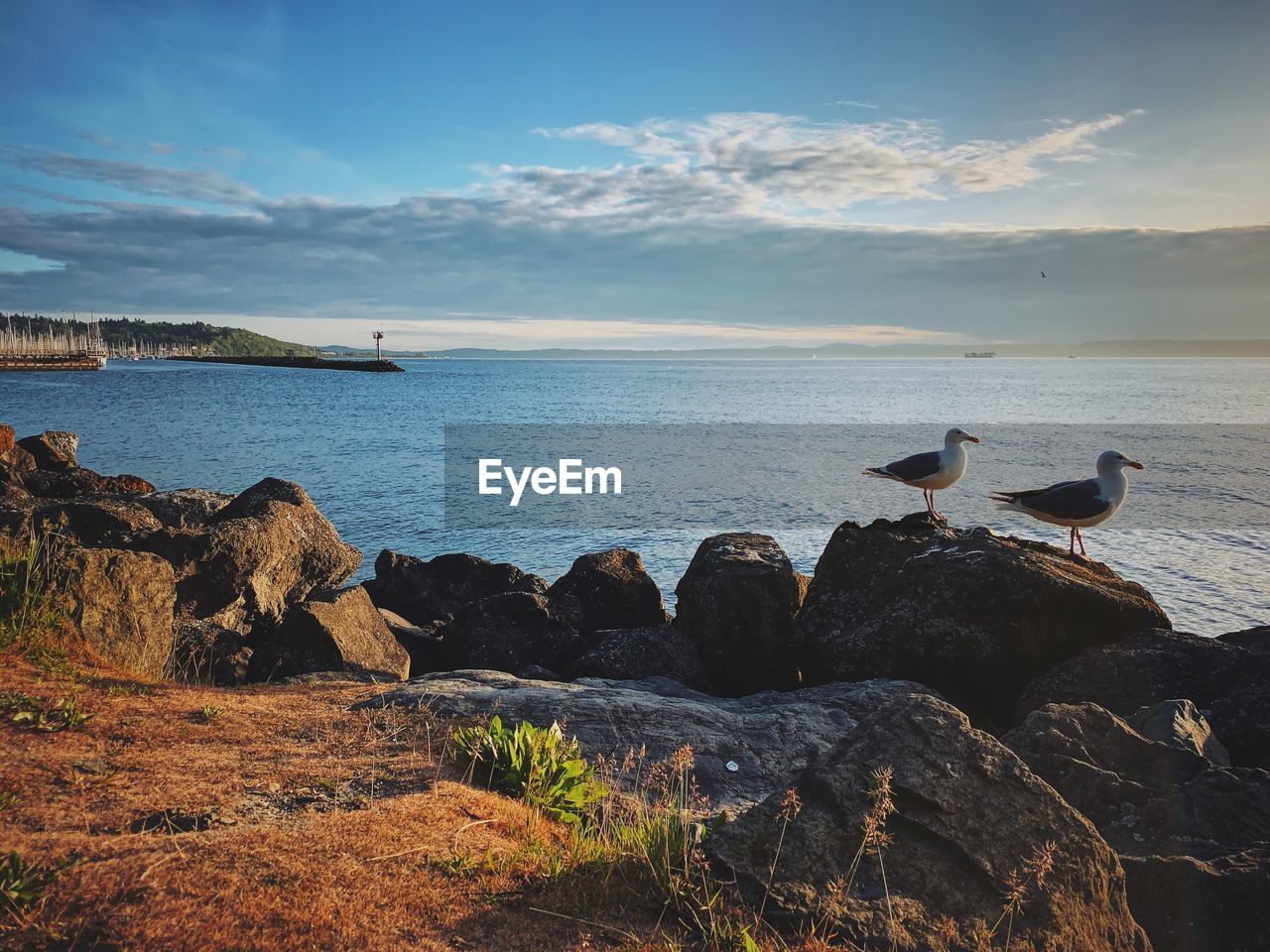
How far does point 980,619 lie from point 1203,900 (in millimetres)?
5653

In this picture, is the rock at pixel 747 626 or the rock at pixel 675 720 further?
the rock at pixel 747 626

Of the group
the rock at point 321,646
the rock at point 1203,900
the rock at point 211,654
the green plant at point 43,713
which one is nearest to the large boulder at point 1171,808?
the rock at point 1203,900

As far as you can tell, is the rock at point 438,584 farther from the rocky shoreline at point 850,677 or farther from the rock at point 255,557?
the rock at point 255,557

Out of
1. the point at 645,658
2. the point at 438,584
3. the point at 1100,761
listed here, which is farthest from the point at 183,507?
the point at 1100,761

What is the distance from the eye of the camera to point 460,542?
2748 centimetres

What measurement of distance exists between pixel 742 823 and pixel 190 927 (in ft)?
9.31

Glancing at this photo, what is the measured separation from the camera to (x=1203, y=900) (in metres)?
4.75

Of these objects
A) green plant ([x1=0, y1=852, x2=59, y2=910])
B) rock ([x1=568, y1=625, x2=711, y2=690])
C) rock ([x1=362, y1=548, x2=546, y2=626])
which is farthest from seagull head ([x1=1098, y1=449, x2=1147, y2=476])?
green plant ([x1=0, y1=852, x2=59, y2=910])

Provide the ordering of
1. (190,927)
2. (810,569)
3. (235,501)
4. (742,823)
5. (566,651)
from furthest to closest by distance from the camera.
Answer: (810,569) < (235,501) < (566,651) < (742,823) < (190,927)

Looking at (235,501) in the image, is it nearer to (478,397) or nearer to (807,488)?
(807,488)

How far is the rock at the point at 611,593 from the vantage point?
15977 millimetres

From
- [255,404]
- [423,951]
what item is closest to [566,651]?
[423,951]

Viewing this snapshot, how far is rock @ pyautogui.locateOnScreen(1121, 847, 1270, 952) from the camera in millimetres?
4582

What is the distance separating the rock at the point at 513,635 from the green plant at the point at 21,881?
924 cm
